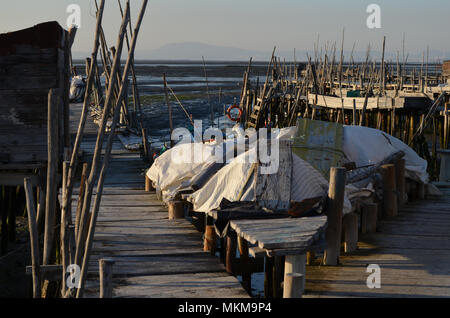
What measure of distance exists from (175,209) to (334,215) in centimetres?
303

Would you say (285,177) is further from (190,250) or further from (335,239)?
(190,250)

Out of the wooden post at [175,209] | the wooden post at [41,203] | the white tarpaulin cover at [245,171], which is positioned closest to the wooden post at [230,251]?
the white tarpaulin cover at [245,171]

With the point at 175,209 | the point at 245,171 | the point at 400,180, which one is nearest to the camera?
the point at 245,171

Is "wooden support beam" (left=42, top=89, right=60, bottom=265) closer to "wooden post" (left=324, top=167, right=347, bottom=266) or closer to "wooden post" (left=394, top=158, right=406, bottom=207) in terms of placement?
"wooden post" (left=324, top=167, right=347, bottom=266)

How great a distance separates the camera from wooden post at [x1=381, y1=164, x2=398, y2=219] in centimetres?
→ 1005

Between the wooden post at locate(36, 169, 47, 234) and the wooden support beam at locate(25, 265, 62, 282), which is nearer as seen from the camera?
the wooden support beam at locate(25, 265, 62, 282)

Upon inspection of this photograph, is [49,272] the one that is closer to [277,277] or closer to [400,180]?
[277,277]

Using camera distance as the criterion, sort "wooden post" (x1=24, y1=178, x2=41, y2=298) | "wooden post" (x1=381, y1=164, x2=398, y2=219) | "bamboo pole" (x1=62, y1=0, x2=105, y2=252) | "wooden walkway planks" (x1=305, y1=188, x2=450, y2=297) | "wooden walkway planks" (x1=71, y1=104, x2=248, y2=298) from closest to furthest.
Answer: "bamboo pole" (x1=62, y1=0, x2=105, y2=252)
"wooden post" (x1=24, y1=178, x2=41, y2=298)
"wooden walkway planks" (x1=71, y1=104, x2=248, y2=298)
"wooden walkway planks" (x1=305, y1=188, x2=450, y2=297)
"wooden post" (x1=381, y1=164, x2=398, y2=219)

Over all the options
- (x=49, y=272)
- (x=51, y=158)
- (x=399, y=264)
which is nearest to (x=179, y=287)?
(x=49, y=272)

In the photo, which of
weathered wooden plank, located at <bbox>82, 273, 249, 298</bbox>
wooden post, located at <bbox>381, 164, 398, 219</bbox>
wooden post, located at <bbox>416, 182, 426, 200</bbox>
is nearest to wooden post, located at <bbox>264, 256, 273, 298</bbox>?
weathered wooden plank, located at <bbox>82, 273, 249, 298</bbox>

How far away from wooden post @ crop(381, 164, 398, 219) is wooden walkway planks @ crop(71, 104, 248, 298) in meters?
3.48

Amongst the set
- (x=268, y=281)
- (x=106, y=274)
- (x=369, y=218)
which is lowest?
(x=268, y=281)

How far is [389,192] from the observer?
33.4 feet
